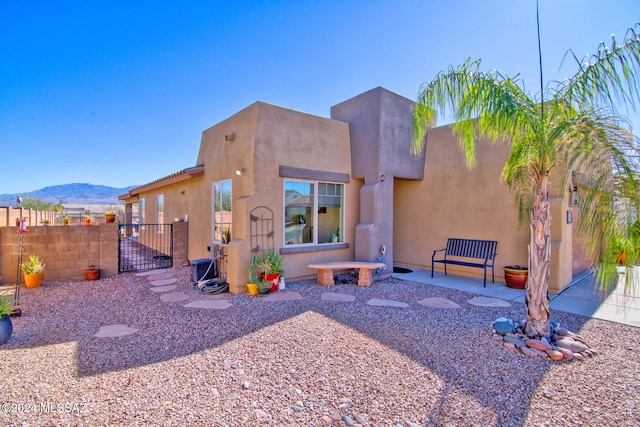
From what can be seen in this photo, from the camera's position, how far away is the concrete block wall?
7.59 metres

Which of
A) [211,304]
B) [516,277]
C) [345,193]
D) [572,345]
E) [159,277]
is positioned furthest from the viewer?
[345,193]

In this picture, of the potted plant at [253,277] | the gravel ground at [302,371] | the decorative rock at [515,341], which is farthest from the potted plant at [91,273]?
the decorative rock at [515,341]

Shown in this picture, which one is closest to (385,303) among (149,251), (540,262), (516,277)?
(540,262)

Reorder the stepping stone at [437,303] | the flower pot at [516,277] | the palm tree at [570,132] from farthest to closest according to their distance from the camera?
1. the flower pot at [516,277]
2. the stepping stone at [437,303]
3. the palm tree at [570,132]

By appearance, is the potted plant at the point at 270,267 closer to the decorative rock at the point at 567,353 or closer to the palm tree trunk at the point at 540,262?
the palm tree trunk at the point at 540,262

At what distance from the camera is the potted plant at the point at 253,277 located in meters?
6.95

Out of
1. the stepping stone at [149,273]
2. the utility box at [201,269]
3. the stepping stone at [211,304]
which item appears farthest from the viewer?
the stepping stone at [149,273]

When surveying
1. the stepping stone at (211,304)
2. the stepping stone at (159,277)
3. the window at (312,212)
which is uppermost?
the window at (312,212)

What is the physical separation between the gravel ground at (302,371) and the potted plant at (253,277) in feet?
3.50

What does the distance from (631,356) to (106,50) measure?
1422 centimetres

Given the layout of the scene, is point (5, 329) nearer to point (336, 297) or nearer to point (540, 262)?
point (336, 297)

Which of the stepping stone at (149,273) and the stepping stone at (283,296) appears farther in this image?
the stepping stone at (149,273)

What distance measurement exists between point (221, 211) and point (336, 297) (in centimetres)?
421

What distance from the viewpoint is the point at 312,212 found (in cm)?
840
